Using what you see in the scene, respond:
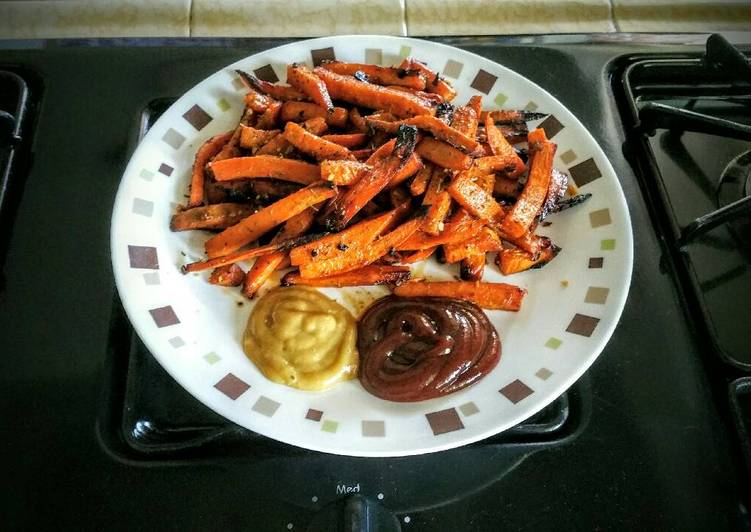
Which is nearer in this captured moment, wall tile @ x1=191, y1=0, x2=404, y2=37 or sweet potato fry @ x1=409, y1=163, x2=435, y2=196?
sweet potato fry @ x1=409, y1=163, x2=435, y2=196

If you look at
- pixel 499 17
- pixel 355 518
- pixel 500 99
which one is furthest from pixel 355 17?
pixel 355 518

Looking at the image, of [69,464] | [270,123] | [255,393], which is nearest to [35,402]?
[69,464]

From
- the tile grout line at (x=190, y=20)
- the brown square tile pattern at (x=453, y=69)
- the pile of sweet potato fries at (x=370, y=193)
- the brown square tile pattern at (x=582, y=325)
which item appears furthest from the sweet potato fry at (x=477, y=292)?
the tile grout line at (x=190, y=20)

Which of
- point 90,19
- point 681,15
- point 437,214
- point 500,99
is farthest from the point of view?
point 681,15

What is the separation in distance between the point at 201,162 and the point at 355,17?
807 millimetres

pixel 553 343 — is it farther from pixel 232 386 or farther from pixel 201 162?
pixel 201 162

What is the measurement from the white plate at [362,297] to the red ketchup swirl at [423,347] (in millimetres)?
24

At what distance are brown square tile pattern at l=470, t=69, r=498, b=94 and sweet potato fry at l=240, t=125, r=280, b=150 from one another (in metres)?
0.47

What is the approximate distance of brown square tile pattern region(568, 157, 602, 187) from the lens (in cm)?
132

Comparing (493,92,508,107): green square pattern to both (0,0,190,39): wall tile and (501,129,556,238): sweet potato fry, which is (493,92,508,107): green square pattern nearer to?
(501,129,556,238): sweet potato fry

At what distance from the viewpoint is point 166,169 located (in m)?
1.29

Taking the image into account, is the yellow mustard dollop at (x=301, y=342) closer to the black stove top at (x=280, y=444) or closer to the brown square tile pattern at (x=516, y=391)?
the black stove top at (x=280, y=444)

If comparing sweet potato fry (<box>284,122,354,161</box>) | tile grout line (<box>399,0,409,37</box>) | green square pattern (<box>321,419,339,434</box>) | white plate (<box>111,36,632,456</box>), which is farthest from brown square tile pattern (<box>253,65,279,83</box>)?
green square pattern (<box>321,419,339,434</box>)

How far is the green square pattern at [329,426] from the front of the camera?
40.1 inches
